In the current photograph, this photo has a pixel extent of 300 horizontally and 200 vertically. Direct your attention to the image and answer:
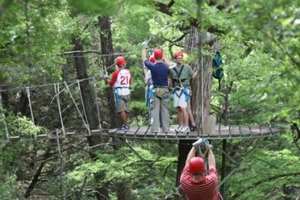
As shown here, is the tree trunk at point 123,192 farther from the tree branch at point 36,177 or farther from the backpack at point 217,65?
the backpack at point 217,65

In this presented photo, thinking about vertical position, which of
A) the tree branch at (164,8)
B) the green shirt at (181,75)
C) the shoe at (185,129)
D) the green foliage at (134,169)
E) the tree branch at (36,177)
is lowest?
the tree branch at (36,177)

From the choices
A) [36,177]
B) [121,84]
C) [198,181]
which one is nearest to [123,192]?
[36,177]

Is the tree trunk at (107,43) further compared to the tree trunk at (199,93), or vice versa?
the tree trunk at (107,43)

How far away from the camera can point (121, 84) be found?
8.38 metres

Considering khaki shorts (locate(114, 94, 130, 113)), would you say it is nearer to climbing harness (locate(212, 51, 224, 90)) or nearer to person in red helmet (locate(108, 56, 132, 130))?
person in red helmet (locate(108, 56, 132, 130))

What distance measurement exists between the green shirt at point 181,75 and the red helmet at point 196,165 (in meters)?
2.82

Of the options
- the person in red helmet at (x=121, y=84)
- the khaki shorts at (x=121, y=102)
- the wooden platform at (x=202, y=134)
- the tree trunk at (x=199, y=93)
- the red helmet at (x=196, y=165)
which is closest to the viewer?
the red helmet at (x=196, y=165)

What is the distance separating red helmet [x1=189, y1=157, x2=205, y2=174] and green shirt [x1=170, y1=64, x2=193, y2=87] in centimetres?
282

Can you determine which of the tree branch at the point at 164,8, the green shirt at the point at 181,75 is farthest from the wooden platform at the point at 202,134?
the tree branch at the point at 164,8

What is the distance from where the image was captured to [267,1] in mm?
3172

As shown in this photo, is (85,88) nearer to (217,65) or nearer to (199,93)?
(199,93)

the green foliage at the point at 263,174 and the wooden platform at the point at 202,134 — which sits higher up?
the wooden platform at the point at 202,134

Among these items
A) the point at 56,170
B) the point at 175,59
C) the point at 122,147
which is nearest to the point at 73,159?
the point at 56,170

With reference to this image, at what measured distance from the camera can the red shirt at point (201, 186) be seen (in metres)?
5.23
